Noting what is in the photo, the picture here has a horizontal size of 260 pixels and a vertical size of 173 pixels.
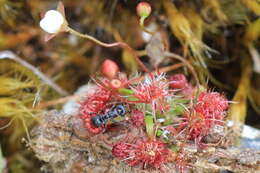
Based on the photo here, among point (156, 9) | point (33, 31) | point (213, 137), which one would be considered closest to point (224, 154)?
point (213, 137)

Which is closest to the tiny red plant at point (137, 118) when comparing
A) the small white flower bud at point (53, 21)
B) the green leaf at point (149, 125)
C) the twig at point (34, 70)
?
the green leaf at point (149, 125)

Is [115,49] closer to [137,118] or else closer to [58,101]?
[58,101]

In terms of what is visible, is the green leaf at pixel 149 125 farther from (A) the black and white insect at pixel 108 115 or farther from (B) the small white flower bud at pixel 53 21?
(B) the small white flower bud at pixel 53 21

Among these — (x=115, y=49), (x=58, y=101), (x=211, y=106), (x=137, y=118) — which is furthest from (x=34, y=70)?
(x=211, y=106)

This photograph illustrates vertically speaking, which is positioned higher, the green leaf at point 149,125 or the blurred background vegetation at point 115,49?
the blurred background vegetation at point 115,49

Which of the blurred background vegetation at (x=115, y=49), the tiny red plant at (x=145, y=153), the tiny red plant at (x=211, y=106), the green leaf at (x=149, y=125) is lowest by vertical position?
the tiny red plant at (x=145, y=153)

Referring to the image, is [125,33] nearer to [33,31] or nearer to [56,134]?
[33,31]

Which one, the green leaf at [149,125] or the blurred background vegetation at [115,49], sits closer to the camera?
the green leaf at [149,125]

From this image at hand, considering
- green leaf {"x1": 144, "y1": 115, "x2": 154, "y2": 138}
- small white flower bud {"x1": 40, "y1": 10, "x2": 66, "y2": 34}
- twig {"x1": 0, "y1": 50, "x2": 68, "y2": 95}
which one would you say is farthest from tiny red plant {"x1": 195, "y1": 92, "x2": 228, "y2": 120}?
twig {"x1": 0, "y1": 50, "x2": 68, "y2": 95}
